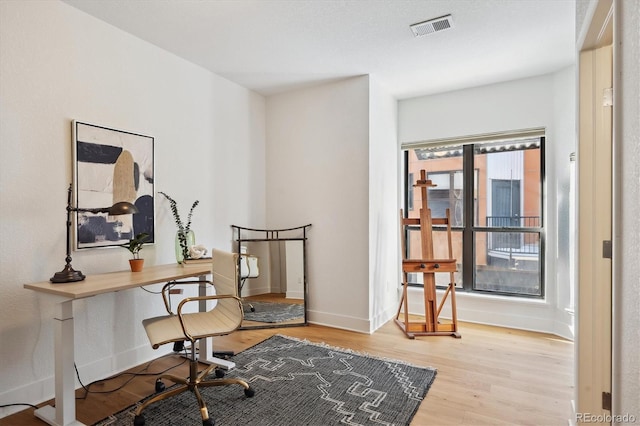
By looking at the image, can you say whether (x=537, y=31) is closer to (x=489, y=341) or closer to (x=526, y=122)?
(x=526, y=122)

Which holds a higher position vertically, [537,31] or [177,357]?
[537,31]

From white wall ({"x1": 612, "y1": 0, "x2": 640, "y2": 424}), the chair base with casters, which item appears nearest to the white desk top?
the chair base with casters

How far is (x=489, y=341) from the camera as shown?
10.9ft

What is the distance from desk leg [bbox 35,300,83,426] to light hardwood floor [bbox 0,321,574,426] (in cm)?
14

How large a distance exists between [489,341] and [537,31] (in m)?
2.77

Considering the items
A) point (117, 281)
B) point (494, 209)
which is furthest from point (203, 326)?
point (494, 209)

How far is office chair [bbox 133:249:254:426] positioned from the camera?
79.0 inches

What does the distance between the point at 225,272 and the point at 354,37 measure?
2.16m

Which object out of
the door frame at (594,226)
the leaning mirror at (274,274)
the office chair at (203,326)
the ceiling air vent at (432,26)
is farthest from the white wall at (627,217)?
the leaning mirror at (274,274)

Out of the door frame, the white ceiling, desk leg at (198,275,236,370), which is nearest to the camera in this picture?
the door frame

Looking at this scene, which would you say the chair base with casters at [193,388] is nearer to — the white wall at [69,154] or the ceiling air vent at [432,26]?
the white wall at [69,154]

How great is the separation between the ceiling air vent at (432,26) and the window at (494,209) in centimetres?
168

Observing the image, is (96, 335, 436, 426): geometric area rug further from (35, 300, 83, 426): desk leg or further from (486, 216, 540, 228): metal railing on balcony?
(486, 216, 540, 228): metal railing on balcony

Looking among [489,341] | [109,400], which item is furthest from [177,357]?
[489,341]
